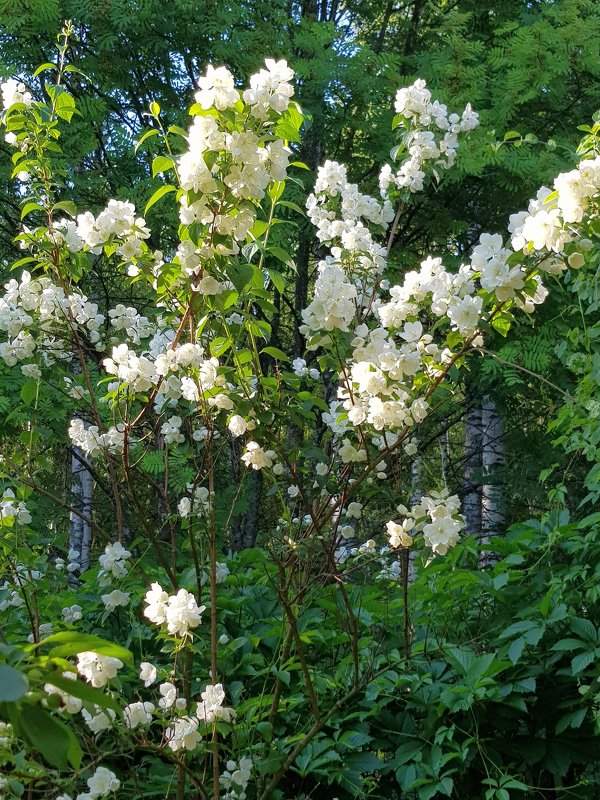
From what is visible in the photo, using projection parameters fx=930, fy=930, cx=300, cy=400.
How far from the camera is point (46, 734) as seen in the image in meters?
0.97

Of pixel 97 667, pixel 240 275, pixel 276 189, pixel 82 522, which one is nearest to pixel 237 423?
pixel 240 275

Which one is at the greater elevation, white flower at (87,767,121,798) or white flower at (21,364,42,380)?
white flower at (21,364,42,380)

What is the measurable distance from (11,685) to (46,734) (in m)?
0.21

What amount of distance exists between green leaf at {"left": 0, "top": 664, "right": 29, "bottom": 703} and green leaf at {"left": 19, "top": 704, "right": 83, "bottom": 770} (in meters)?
0.18

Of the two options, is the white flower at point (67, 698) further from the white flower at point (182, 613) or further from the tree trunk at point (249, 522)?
the tree trunk at point (249, 522)

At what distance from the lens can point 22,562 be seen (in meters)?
2.76

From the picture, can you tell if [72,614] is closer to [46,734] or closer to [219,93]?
[219,93]

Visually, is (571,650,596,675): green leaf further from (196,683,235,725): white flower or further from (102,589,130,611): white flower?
(102,589,130,611): white flower

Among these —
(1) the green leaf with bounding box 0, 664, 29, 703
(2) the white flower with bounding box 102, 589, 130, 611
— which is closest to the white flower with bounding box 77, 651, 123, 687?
(1) the green leaf with bounding box 0, 664, 29, 703

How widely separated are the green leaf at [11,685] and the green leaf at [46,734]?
0.18 metres

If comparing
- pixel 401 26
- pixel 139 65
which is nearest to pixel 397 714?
pixel 139 65

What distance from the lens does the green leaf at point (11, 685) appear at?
30.8 inches

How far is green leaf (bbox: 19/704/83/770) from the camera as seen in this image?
96 centimetres

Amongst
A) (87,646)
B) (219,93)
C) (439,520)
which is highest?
(219,93)
